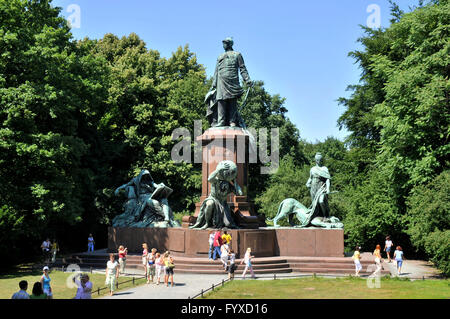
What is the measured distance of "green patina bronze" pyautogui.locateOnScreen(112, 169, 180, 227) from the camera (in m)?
26.8

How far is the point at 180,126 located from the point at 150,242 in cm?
1819

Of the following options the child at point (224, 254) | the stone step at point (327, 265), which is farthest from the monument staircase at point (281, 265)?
the child at point (224, 254)

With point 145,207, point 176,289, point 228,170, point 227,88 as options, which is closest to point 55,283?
point 176,289

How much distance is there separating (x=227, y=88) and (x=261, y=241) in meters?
7.51

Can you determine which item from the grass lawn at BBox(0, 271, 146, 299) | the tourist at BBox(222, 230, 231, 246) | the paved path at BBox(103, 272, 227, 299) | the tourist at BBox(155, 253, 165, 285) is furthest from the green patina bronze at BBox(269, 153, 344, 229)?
the grass lawn at BBox(0, 271, 146, 299)

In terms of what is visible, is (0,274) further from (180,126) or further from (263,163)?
(263,163)

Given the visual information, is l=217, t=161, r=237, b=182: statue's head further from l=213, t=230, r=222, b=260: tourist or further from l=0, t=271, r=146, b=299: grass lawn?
l=0, t=271, r=146, b=299: grass lawn

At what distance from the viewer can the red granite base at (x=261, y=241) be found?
22062mm

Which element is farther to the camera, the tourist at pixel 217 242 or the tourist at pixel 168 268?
the tourist at pixel 217 242

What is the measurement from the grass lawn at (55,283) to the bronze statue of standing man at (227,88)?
30.8 feet

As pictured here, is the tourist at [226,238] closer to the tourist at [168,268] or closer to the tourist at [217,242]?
the tourist at [217,242]

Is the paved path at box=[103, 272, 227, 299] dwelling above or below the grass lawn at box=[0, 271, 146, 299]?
above

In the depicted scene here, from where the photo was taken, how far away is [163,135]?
40562 millimetres

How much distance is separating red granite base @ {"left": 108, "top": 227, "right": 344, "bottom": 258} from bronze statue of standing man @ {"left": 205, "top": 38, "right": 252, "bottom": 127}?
565 centimetres
